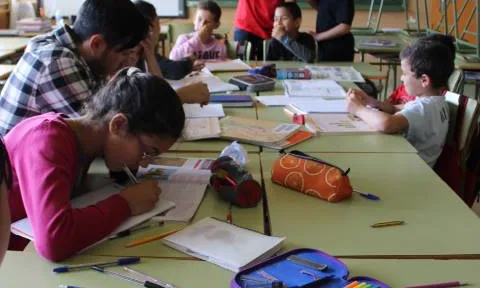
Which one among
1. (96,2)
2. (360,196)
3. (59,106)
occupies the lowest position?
(360,196)

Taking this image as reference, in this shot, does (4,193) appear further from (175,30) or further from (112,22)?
(175,30)

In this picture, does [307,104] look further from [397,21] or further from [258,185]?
[397,21]

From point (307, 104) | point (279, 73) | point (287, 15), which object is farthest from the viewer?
point (287, 15)

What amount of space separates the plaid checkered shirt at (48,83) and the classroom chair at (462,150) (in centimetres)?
146

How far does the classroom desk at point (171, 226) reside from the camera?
1.27 m

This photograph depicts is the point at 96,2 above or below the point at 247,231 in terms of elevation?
above

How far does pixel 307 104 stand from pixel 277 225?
1.30 metres

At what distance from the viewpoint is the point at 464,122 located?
7.82 ft

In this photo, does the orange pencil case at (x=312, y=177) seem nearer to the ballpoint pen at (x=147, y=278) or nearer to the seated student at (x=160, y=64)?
the ballpoint pen at (x=147, y=278)

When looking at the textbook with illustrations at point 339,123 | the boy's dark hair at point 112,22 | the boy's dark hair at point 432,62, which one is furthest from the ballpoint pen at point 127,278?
the boy's dark hair at point 432,62

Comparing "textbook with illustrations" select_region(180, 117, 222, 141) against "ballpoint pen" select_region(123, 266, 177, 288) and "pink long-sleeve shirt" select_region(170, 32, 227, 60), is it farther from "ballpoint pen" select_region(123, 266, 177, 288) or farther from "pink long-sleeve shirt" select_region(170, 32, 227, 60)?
"pink long-sleeve shirt" select_region(170, 32, 227, 60)

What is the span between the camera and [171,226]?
140cm

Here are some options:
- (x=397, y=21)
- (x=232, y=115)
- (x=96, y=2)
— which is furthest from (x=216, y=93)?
(x=397, y=21)

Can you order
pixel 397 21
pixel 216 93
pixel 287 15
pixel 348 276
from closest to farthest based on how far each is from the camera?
pixel 348 276
pixel 216 93
pixel 287 15
pixel 397 21
